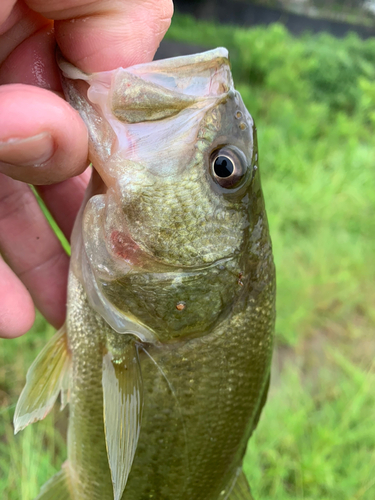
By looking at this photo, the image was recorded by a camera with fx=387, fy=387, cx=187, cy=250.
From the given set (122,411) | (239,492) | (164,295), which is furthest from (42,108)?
(239,492)

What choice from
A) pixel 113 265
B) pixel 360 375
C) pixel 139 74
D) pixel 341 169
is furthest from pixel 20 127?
pixel 341 169

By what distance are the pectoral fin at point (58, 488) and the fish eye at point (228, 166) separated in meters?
1.33

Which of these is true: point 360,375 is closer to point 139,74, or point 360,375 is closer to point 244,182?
point 244,182

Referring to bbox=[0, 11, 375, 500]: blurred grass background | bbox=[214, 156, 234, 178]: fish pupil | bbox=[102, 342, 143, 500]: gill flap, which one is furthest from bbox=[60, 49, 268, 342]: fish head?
bbox=[0, 11, 375, 500]: blurred grass background

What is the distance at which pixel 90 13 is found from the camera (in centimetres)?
107

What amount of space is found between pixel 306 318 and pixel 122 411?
3.03 m

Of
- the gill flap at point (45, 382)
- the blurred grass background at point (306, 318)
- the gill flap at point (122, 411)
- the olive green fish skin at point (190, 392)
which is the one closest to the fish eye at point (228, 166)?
the olive green fish skin at point (190, 392)

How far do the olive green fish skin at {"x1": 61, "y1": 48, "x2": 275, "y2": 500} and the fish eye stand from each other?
0.06ft

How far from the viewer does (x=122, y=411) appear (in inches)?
49.3

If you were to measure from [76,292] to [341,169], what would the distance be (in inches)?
228

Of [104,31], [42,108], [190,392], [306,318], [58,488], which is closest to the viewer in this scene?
[42,108]

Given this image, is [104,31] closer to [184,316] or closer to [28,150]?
[28,150]

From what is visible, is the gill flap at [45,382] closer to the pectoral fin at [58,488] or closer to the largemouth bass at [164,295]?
the largemouth bass at [164,295]

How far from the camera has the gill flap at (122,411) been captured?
1.23m
